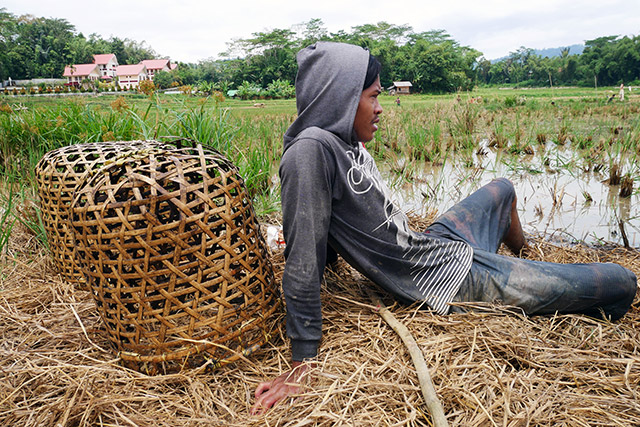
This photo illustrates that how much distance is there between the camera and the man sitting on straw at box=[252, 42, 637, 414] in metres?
1.24

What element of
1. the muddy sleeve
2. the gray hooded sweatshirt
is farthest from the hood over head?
the muddy sleeve

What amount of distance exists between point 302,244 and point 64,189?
119 cm

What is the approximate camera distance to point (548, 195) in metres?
3.90

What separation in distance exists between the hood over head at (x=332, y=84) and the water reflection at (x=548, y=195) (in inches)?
80.0

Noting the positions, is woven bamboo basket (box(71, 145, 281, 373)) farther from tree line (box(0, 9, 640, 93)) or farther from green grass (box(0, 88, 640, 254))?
tree line (box(0, 9, 640, 93))

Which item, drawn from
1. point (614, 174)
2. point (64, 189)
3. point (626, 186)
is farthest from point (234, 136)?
point (614, 174)

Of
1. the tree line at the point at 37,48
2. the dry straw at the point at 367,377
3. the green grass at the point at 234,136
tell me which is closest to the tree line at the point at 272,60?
the tree line at the point at 37,48

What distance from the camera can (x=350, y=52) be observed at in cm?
134

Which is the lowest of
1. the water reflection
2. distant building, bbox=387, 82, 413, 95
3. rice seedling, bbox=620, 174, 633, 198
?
the water reflection

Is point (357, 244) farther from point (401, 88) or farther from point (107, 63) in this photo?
point (107, 63)

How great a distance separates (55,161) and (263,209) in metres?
1.50

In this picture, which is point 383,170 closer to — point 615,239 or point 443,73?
point 615,239

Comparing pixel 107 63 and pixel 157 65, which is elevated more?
pixel 157 65

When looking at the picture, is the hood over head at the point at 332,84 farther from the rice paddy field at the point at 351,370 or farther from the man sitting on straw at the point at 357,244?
the rice paddy field at the point at 351,370
